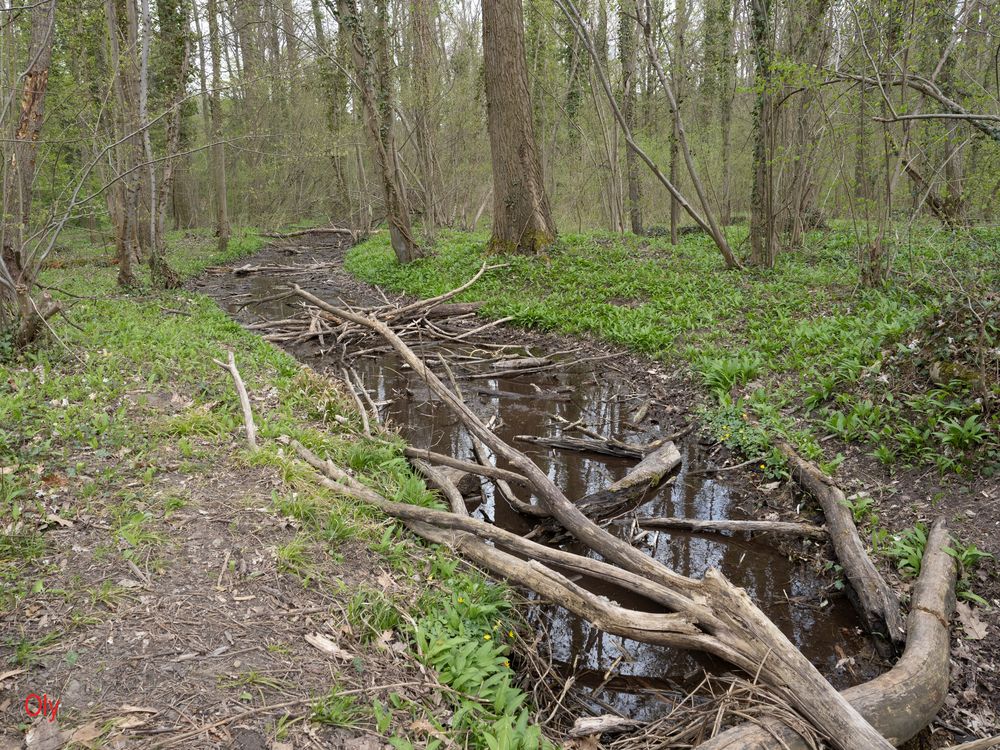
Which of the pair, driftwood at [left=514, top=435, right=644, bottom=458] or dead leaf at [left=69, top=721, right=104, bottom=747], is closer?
dead leaf at [left=69, top=721, right=104, bottom=747]

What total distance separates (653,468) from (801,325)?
3539 millimetres

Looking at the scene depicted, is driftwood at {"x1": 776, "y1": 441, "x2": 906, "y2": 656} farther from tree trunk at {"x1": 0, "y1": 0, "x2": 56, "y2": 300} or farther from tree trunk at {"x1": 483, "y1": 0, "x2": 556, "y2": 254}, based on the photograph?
tree trunk at {"x1": 483, "y1": 0, "x2": 556, "y2": 254}

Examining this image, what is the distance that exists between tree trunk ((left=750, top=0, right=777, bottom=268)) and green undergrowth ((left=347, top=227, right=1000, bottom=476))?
2.05 ft

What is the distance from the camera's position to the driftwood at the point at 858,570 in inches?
148

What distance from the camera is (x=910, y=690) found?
10.1ft

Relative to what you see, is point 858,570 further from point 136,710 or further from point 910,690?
point 136,710

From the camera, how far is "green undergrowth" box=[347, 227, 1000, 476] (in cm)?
536

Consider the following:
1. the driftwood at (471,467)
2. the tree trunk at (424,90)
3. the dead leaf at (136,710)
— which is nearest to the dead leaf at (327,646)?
the dead leaf at (136,710)

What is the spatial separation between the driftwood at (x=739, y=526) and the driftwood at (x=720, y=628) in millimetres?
977

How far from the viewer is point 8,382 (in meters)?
5.85

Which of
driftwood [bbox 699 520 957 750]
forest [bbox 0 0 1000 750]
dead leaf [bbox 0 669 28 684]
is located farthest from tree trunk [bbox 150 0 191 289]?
driftwood [bbox 699 520 957 750]

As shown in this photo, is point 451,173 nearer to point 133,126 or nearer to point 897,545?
point 133,126

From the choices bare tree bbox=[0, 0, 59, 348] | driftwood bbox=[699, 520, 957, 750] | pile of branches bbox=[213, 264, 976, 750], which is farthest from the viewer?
bare tree bbox=[0, 0, 59, 348]

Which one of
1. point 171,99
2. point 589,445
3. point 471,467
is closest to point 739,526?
point 589,445
